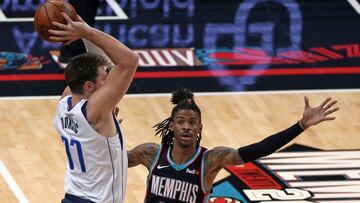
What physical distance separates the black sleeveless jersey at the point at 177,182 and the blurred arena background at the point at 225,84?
2537 mm

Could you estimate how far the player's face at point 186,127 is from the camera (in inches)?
329

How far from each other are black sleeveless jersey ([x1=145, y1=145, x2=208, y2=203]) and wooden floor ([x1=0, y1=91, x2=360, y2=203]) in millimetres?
2468

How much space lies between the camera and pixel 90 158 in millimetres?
7723

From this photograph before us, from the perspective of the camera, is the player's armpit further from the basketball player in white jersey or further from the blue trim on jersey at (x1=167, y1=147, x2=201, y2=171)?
the basketball player in white jersey

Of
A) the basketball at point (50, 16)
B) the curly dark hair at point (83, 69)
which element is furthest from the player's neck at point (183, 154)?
the basketball at point (50, 16)

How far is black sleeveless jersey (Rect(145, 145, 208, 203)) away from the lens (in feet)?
27.8

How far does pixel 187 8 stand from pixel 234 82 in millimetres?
3082

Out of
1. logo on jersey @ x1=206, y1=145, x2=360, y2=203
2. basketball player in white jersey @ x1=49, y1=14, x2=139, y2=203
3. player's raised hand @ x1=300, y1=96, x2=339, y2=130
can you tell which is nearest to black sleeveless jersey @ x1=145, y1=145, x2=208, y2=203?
basketball player in white jersey @ x1=49, y1=14, x2=139, y2=203

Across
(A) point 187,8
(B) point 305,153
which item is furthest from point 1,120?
(A) point 187,8

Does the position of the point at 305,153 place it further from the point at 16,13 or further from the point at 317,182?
the point at 16,13

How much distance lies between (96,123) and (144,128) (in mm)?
5126

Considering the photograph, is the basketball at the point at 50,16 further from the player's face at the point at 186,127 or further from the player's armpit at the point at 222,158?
the player's armpit at the point at 222,158

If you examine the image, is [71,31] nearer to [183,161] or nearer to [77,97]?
[77,97]

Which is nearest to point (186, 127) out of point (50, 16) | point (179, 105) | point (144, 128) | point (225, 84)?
point (179, 105)
